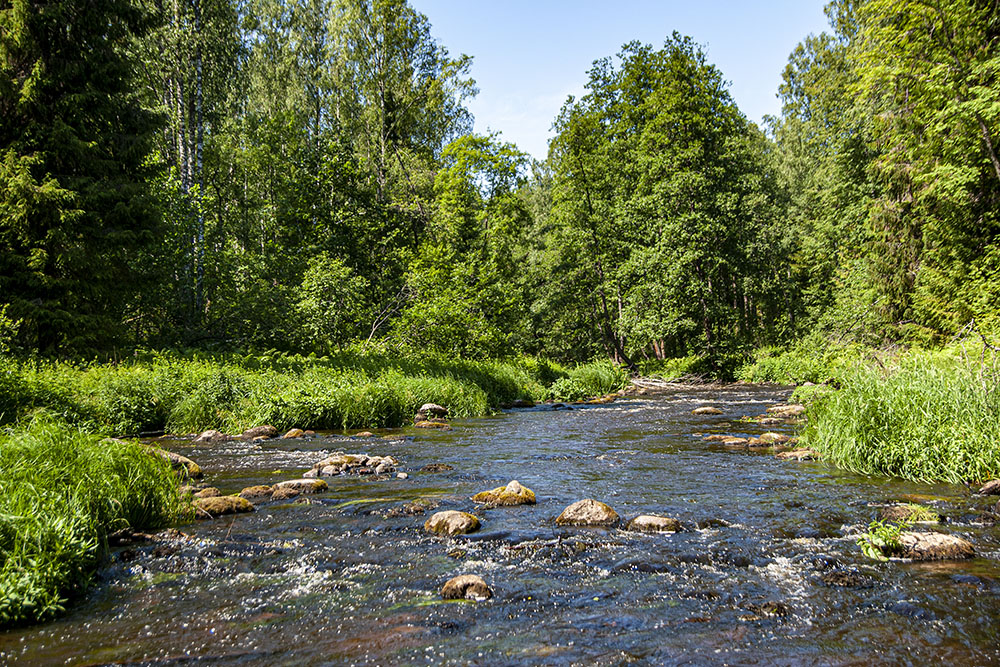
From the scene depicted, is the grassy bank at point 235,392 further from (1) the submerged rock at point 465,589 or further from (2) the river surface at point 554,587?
(1) the submerged rock at point 465,589

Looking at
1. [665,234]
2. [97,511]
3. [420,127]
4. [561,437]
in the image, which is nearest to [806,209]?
[665,234]

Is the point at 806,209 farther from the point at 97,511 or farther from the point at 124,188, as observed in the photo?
the point at 97,511

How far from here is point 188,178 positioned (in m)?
27.1

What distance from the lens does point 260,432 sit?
45.2 ft

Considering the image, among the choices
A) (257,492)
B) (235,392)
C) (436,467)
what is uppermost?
(235,392)

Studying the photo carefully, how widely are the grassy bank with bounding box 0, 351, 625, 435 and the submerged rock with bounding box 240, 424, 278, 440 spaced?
1.63 feet

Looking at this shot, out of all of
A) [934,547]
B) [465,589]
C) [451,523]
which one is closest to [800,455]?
[934,547]

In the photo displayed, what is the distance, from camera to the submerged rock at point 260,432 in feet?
44.7

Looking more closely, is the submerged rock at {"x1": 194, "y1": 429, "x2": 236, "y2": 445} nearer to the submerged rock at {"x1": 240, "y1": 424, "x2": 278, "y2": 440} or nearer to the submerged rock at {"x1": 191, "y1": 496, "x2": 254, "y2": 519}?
the submerged rock at {"x1": 240, "y1": 424, "x2": 278, "y2": 440}

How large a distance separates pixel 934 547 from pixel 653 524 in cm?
243

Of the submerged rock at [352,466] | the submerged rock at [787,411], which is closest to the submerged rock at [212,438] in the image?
the submerged rock at [352,466]

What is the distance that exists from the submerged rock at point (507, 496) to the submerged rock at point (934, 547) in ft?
12.9

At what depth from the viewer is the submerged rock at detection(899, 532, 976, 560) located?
5.29 m

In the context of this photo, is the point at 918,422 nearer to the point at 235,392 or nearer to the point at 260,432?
the point at 260,432
